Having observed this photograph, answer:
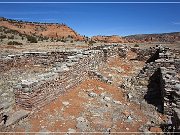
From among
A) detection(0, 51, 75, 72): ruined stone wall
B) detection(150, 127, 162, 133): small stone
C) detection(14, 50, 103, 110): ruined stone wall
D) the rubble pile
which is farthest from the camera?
detection(0, 51, 75, 72): ruined stone wall

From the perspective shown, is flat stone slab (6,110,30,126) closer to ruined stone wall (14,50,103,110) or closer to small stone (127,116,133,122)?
ruined stone wall (14,50,103,110)

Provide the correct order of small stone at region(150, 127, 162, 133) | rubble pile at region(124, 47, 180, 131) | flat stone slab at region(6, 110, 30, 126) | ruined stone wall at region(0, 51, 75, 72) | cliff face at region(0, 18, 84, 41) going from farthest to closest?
cliff face at region(0, 18, 84, 41) < ruined stone wall at region(0, 51, 75, 72) < rubble pile at region(124, 47, 180, 131) < small stone at region(150, 127, 162, 133) < flat stone slab at region(6, 110, 30, 126)

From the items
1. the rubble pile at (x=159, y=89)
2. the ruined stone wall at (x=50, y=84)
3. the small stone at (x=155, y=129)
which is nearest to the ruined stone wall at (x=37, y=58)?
the ruined stone wall at (x=50, y=84)

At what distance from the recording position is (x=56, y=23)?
75.2 metres

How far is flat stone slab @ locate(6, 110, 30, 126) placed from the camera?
6823 millimetres

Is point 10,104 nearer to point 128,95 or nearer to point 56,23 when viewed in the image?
point 128,95

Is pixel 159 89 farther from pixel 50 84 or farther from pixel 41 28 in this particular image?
pixel 41 28

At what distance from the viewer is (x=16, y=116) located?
278 inches

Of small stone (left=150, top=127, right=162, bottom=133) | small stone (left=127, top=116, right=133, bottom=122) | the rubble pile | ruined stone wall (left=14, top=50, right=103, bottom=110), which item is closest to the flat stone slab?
ruined stone wall (left=14, top=50, right=103, bottom=110)

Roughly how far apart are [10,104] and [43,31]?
59.9 meters

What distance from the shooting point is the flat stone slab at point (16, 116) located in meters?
6.82

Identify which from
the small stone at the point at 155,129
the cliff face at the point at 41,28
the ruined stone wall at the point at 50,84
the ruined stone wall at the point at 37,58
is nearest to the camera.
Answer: the small stone at the point at 155,129

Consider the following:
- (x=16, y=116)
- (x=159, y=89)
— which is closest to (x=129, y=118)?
(x=159, y=89)

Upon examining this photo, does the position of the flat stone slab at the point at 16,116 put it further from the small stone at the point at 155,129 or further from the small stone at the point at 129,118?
the small stone at the point at 155,129
